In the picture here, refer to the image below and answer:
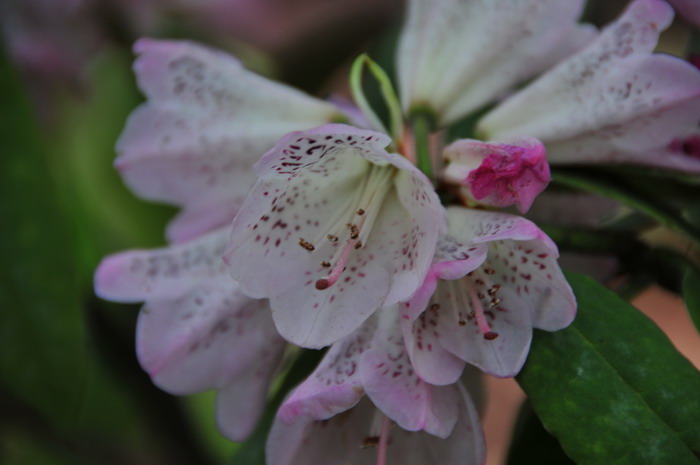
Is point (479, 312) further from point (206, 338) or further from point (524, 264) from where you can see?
point (206, 338)

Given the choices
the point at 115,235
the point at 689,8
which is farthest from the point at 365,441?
the point at 115,235

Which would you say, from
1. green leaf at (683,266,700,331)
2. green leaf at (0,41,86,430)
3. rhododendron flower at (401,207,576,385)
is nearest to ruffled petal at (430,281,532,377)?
rhododendron flower at (401,207,576,385)

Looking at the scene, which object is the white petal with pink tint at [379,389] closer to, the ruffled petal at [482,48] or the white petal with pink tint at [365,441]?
the white petal with pink tint at [365,441]

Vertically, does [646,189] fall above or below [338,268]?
below

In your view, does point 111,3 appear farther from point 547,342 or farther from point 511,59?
point 547,342

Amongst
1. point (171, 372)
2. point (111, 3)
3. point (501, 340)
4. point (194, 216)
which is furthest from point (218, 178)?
point (111, 3)

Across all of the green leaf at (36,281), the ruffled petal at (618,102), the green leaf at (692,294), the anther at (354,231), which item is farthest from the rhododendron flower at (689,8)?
the green leaf at (36,281)

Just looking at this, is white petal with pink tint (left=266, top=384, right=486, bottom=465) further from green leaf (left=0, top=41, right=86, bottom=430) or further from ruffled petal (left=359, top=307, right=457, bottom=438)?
green leaf (left=0, top=41, right=86, bottom=430)
